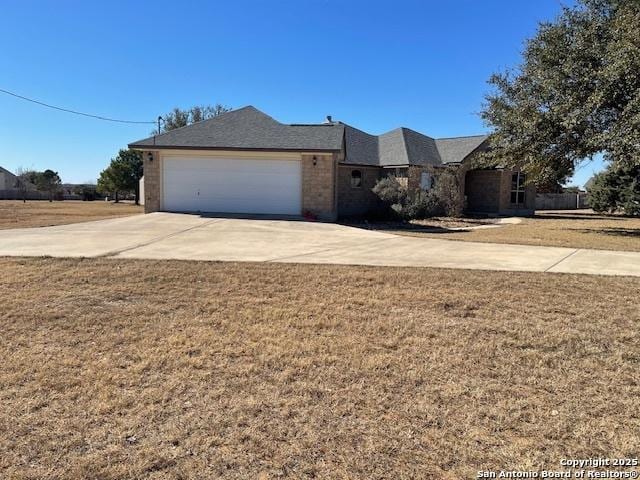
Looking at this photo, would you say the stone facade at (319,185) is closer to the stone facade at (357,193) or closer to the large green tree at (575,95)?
the stone facade at (357,193)

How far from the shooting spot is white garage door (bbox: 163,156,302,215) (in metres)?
18.0

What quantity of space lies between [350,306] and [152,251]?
189 inches

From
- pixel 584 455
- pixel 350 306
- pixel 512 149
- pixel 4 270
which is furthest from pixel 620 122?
pixel 4 270

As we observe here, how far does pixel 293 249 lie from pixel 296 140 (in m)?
9.46

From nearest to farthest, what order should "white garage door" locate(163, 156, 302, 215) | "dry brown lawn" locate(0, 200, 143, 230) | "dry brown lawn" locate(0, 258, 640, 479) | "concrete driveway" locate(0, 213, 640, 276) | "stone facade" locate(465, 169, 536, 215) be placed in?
"dry brown lawn" locate(0, 258, 640, 479), "concrete driveway" locate(0, 213, 640, 276), "dry brown lawn" locate(0, 200, 143, 230), "white garage door" locate(163, 156, 302, 215), "stone facade" locate(465, 169, 536, 215)

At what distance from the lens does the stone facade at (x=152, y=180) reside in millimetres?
18141

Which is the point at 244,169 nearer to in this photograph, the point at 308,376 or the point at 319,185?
the point at 319,185

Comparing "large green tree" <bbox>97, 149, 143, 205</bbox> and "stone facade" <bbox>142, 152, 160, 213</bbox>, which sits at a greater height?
"large green tree" <bbox>97, 149, 143, 205</bbox>

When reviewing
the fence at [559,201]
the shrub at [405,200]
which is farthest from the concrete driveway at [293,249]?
the fence at [559,201]

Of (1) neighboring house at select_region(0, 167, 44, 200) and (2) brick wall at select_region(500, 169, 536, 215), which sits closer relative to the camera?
(2) brick wall at select_region(500, 169, 536, 215)

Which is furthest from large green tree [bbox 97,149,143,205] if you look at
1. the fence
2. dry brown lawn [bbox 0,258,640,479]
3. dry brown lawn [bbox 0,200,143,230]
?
dry brown lawn [bbox 0,258,640,479]

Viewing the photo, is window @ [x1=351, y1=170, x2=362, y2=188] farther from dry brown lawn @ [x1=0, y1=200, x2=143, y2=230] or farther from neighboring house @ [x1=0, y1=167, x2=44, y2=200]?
neighboring house @ [x1=0, y1=167, x2=44, y2=200]

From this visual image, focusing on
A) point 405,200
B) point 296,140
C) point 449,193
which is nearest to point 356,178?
point 405,200

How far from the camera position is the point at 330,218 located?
59.6 feet
